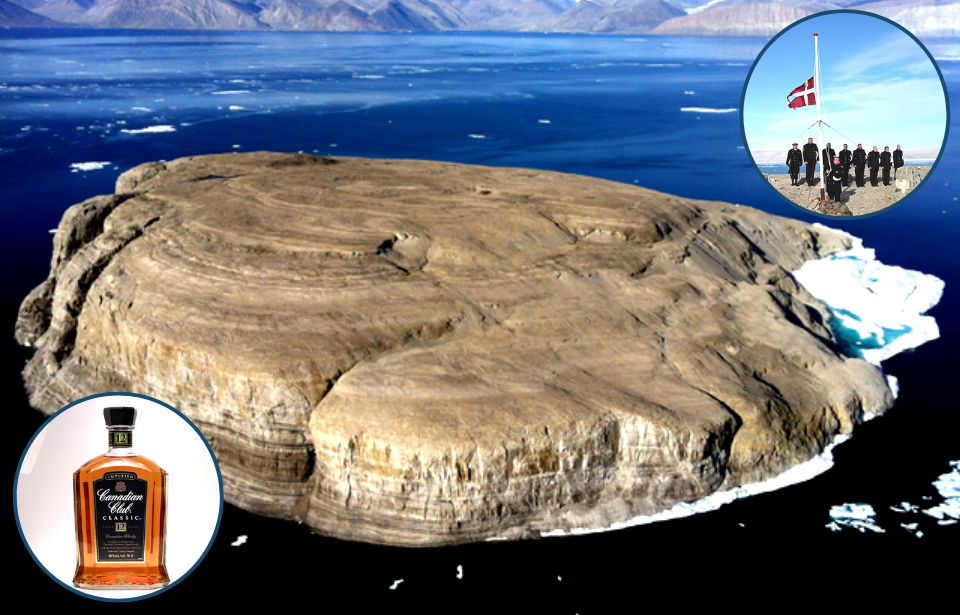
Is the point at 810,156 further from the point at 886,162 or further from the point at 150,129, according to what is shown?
the point at 150,129

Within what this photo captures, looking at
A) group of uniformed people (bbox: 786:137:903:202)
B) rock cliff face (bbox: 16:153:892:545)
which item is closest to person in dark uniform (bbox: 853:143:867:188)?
group of uniformed people (bbox: 786:137:903:202)

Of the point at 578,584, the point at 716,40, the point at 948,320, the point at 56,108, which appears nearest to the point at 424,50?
the point at 716,40

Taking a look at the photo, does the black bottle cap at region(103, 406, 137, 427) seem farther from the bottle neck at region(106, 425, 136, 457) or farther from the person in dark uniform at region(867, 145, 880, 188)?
the person in dark uniform at region(867, 145, 880, 188)

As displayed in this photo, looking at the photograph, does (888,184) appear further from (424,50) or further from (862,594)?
(424,50)

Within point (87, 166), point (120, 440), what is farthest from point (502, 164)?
point (120, 440)

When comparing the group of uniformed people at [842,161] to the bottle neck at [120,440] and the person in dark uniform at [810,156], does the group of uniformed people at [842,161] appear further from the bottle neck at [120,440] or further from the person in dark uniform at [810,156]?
the bottle neck at [120,440]

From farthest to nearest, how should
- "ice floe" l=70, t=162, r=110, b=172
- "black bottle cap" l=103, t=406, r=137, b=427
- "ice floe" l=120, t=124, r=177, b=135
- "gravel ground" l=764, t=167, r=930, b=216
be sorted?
"ice floe" l=120, t=124, r=177, b=135 → "ice floe" l=70, t=162, r=110, b=172 → "gravel ground" l=764, t=167, r=930, b=216 → "black bottle cap" l=103, t=406, r=137, b=427
